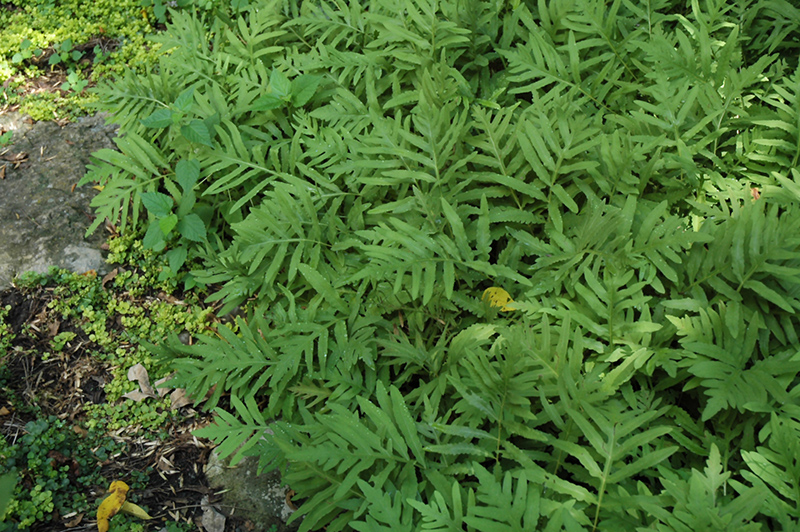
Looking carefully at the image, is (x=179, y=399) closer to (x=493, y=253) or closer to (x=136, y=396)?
(x=136, y=396)

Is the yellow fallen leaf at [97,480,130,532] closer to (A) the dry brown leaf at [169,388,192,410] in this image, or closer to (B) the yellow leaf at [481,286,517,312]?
(A) the dry brown leaf at [169,388,192,410]

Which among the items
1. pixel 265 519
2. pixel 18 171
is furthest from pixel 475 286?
pixel 18 171

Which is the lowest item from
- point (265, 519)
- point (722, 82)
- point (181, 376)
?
point (265, 519)

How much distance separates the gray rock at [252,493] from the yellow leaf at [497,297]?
4.00ft

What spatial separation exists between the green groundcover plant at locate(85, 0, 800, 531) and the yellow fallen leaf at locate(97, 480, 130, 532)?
0.51 meters

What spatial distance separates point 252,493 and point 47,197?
2.25m

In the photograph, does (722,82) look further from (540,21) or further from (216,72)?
(216,72)

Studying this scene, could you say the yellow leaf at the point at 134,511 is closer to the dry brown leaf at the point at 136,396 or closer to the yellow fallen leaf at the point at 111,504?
the yellow fallen leaf at the point at 111,504

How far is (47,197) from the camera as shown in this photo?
3.74m

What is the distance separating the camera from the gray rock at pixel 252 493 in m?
2.67

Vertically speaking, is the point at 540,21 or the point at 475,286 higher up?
the point at 540,21

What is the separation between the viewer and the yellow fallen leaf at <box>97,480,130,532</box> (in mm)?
2553

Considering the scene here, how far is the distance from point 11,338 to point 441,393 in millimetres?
2226

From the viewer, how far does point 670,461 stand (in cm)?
235
